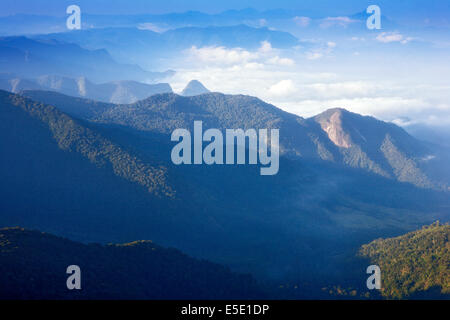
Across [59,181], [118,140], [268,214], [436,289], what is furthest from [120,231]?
[436,289]

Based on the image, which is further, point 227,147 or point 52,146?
point 227,147

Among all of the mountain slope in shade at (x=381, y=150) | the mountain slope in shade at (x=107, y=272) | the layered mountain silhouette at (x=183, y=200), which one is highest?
the mountain slope in shade at (x=381, y=150)

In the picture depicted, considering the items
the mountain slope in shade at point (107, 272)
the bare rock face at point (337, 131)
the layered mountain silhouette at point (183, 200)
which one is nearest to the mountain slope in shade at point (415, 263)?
the layered mountain silhouette at point (183, 200)

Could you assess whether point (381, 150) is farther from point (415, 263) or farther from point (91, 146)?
point (91, 146)

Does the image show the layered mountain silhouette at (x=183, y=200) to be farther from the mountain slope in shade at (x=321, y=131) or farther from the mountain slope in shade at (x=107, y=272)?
the mountain slope in shade at (x=107, y=272)

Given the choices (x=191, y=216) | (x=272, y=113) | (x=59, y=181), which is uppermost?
(x=272, y=113)

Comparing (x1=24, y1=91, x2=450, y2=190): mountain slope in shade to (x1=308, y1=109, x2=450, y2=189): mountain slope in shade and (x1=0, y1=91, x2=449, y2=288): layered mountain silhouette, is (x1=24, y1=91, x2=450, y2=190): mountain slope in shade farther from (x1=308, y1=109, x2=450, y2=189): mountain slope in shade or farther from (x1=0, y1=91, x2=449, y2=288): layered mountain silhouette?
(x1=0, y1=91, x2=449, y2=288): layered mountain silhouette

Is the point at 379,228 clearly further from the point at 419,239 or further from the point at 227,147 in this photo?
the point at 227,147

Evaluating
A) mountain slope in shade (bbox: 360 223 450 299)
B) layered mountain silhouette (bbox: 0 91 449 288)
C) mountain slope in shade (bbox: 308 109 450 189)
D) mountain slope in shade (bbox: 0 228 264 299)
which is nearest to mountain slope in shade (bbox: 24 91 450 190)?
mountain slope in shade (bbox: 308 109 450 189)
